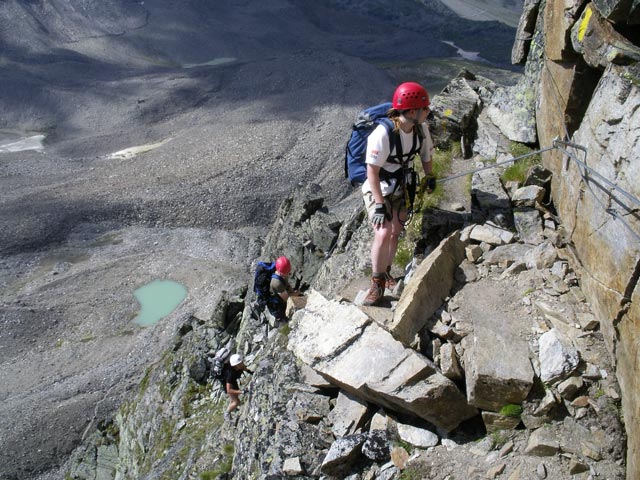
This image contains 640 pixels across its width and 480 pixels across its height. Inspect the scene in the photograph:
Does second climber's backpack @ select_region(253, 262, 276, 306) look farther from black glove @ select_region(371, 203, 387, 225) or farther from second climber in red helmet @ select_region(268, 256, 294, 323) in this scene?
black glove @ select_region(371, 203, 387, 225)

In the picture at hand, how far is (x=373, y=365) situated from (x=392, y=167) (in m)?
3.15

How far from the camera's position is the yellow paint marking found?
864 centimetres

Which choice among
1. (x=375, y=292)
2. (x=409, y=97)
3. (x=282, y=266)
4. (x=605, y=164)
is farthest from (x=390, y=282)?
(x=282, y=266)

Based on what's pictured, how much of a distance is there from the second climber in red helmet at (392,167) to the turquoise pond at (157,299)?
83.5 feet

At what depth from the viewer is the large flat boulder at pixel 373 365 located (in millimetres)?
7078

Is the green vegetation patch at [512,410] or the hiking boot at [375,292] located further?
the hiking boot at [375,292]

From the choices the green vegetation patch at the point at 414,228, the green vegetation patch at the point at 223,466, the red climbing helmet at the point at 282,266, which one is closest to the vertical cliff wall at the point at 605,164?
the green vegetation patch at the point at 414,228

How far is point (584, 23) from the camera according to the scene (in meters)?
8.76

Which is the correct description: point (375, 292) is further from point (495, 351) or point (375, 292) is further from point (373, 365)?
point (495, 351)

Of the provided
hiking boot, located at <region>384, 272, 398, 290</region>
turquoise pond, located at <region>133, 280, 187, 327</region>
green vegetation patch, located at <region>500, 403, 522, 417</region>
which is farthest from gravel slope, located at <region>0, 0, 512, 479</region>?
green vegetation patch, located at <region>500, 403, 522, 417</region>

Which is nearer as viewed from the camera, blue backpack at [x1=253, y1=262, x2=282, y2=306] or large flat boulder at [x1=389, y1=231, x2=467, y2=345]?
large flat boulder at [x1=389, y1=231, x2=467, y2=345]

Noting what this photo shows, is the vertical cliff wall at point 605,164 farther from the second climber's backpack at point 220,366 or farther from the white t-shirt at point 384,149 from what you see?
the second climber's backpack at point 220,366

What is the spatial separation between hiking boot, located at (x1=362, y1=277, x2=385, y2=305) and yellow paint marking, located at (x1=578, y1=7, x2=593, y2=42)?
4914 mm

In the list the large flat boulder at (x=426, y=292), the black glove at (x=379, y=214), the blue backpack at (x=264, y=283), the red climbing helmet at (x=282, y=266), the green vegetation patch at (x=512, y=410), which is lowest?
the blue backpack at (x=264, y=283)
